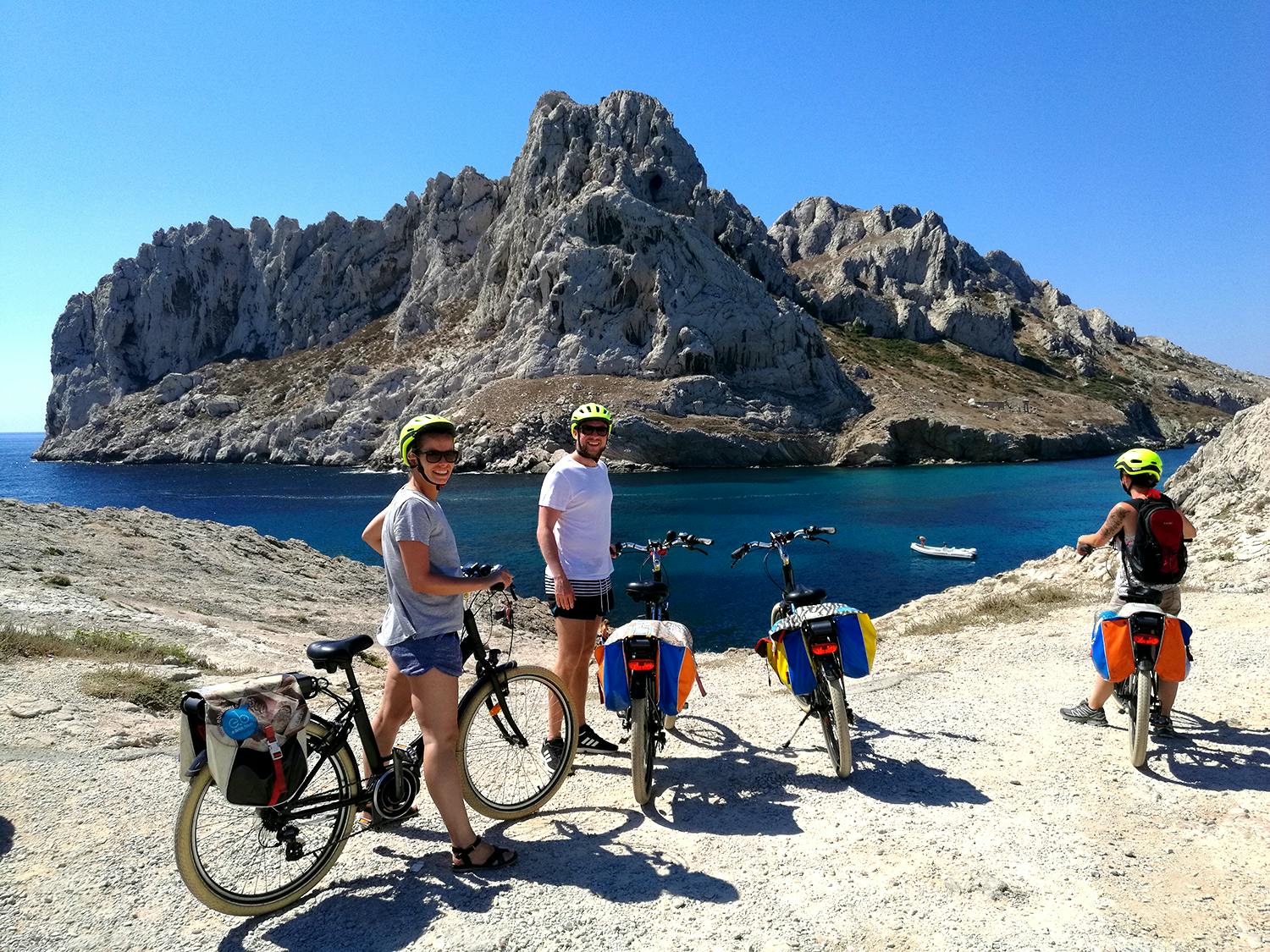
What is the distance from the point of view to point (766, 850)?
4211 mm

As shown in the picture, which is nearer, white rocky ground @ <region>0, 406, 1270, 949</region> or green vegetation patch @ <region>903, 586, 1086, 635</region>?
white rocky ground @ <region>0, 406, 1270, 949</region>

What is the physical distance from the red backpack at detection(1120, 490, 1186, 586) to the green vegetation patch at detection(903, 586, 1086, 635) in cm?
556

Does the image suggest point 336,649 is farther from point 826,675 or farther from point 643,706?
point 826,675

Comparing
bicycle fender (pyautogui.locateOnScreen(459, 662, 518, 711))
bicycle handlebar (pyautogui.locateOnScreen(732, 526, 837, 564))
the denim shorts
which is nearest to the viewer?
the denim shorts

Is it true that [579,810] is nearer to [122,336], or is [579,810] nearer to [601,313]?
[601,313]

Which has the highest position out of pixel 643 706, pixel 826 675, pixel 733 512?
pixel 826 675

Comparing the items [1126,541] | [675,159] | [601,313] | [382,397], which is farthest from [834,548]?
[675,159]

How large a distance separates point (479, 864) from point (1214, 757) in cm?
547

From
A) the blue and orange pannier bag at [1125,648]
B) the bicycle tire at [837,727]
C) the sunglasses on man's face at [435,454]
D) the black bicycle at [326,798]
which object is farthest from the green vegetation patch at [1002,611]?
the sunglasses on man's face at [435,454]

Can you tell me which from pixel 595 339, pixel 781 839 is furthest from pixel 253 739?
pixel 595 339

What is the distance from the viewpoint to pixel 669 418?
273 feet

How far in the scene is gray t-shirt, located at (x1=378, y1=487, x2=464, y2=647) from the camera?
382 centimetres

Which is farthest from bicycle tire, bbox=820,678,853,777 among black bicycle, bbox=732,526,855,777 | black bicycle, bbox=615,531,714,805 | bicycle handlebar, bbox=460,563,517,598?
bicycle handlebar, bbox=460,563,517,598

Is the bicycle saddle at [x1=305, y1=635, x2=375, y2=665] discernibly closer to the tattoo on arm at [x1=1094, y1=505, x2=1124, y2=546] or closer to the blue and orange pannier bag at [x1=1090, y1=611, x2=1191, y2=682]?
the blue and orange pannier bag at [x1=1090, y1=611, x2=1191, y2=682]
